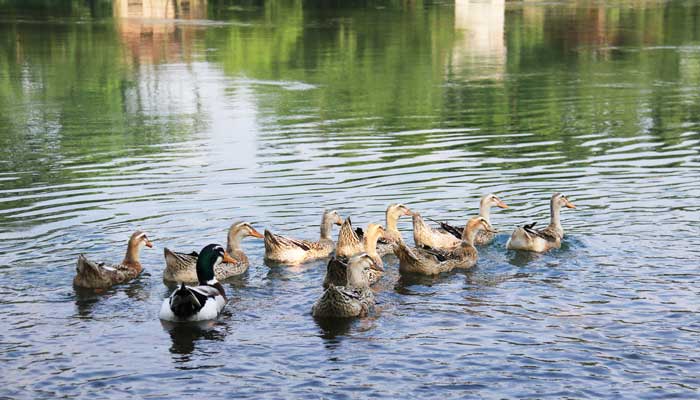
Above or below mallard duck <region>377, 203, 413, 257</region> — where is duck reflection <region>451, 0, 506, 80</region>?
above

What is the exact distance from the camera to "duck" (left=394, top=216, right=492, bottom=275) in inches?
703

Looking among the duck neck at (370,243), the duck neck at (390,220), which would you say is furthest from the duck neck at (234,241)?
the duck neck at (390,220)

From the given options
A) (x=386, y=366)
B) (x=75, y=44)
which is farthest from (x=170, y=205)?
(x=75, y=44)

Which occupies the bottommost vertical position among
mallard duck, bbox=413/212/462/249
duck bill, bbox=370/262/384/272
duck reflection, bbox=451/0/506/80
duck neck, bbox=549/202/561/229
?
duck bill, bbox=370/262/384/272

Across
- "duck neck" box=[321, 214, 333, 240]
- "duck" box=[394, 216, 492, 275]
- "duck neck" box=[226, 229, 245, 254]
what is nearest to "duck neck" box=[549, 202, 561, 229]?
"duck" box=[394, 216, 492, 275]

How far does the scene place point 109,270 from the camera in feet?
56.3

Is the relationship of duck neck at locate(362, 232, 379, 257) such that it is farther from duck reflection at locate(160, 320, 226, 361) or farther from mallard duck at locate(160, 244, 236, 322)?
duck reflection at locate(160, 320, 226, 361)

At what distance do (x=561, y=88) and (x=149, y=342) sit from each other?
92.9 feet

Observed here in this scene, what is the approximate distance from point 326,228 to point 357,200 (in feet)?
11.1

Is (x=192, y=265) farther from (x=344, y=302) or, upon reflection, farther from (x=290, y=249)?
(x=344, y=302)

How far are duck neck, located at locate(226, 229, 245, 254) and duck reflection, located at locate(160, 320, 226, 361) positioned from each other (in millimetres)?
3374

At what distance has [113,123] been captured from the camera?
3406 centimetres

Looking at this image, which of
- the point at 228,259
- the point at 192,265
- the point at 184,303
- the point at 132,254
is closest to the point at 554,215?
the point at 228,259

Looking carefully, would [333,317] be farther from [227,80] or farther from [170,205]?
[227,80]
